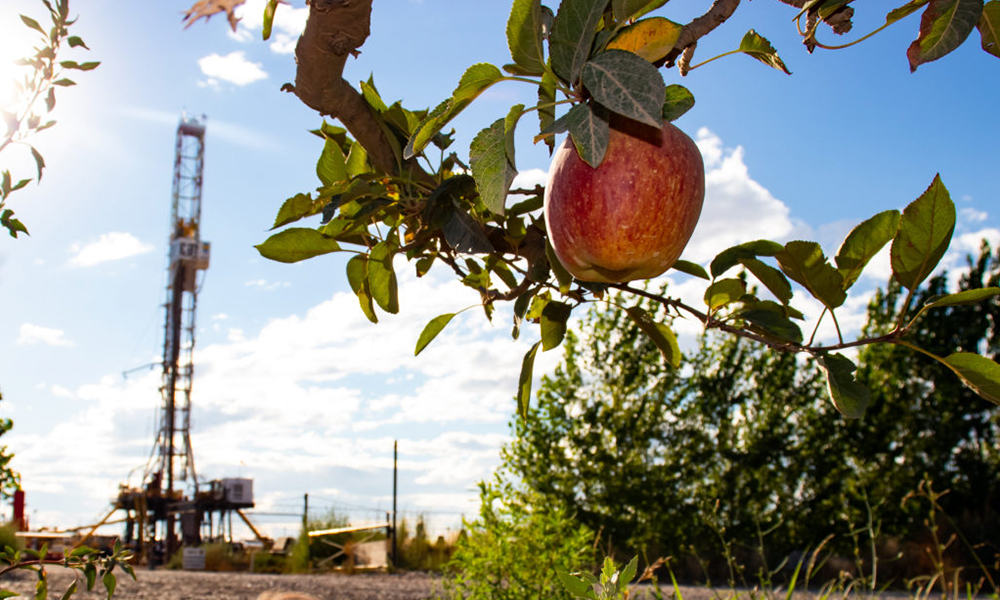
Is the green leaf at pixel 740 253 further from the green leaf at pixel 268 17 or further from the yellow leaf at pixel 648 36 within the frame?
the green leaf at pixel 268 17

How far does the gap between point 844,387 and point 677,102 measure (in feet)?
1.44

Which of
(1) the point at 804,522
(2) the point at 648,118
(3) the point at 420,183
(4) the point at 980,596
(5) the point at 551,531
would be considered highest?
(3) the point at 420,183

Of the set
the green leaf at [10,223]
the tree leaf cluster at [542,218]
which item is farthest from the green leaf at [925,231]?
the green leaf at [10,223]

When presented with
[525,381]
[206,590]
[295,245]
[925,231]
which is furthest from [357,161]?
[206,590]

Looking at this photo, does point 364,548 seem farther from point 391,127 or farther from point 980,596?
point 391,127

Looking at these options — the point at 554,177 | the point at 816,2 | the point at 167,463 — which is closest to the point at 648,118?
the point at 554,177

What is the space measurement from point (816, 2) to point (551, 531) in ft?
7.97

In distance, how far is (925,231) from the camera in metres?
0.76

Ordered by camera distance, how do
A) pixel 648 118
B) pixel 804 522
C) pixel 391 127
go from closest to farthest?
1. pixel 648 118
2. pixel 391 127
3. pixel 804 522

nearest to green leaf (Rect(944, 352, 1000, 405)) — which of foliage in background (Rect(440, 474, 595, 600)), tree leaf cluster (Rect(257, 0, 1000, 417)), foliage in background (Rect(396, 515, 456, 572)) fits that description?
tree leaf cluster (Rect(257, 0, 1000, 417))

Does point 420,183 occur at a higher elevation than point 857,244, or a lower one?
higher

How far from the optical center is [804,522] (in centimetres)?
1098

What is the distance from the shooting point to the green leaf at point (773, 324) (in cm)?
96

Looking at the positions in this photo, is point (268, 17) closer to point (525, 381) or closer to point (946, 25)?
point (525, 381)
